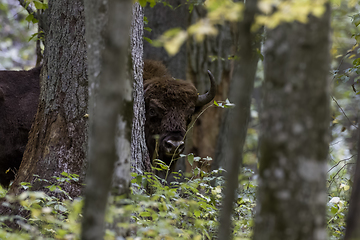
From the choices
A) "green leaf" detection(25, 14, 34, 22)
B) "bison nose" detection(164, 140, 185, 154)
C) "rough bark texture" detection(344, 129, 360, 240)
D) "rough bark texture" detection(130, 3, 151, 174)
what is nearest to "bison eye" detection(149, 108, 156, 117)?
"bison nose" detection(164, 140, 185, 154)

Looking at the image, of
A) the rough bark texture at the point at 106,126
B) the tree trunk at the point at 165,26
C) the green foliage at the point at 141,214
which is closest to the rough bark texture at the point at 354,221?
the green foliage at the point at 141,214

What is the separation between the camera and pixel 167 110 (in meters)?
5.74

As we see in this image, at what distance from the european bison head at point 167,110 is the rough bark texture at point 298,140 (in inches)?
150

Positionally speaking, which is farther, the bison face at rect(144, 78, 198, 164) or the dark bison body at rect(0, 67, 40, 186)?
the bison face at rect(144, 78, 198, 164)

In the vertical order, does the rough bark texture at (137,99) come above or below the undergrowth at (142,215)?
above

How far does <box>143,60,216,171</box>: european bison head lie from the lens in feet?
18.2

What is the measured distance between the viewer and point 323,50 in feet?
5.15

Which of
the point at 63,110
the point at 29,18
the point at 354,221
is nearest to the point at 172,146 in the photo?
the point at 63,110

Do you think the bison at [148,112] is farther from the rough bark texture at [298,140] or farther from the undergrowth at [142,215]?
the rough bark texture at [298,140]

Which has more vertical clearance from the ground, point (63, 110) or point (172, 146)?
point (63, 110)

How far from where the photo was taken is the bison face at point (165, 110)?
18.3 ft

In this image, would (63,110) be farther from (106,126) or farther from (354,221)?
(354,221)

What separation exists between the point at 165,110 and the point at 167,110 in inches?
1.7

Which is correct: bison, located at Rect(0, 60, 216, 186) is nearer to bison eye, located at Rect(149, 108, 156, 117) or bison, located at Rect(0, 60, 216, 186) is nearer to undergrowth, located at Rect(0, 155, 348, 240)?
bison eye, located at Rect(149, 108, 156, 117)
